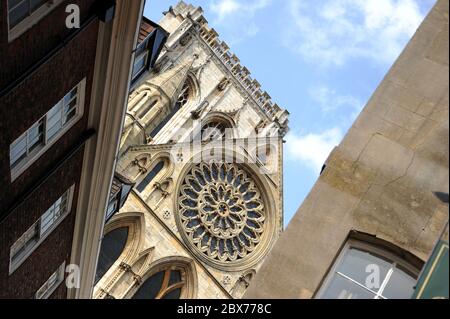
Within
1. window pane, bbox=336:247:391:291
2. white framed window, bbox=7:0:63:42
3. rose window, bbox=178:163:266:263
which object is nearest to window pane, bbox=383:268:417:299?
window pane, bbox=336:247:391:291

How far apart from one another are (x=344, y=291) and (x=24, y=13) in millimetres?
6805

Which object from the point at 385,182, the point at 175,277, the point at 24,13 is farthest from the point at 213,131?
the point at 385,182

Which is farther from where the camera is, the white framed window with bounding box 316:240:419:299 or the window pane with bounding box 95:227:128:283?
the window pane with bounding box 95:227:128:283

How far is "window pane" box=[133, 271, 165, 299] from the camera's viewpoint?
2905cm

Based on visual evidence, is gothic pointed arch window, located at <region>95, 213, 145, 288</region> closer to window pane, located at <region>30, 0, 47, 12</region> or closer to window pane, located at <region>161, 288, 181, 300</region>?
window pane, located at <region>161, 288, 181, 300</region>

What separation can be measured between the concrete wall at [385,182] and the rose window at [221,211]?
22.5m

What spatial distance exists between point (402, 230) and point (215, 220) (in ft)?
80.0

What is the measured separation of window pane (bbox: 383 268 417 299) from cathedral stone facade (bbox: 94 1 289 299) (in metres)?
20.1

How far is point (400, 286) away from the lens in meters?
8.31

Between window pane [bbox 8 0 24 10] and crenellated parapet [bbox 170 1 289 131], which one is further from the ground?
crenellated parapet [bbox 170 1 289 131]

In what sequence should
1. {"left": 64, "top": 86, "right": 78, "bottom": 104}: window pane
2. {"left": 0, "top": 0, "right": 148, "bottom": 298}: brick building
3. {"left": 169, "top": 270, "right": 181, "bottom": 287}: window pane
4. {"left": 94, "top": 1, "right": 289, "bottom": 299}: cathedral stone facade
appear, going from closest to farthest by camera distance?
{"left": 0, "top": 0, "right": 148, "bottom": 298}: brick building < {"left": 64, "top": 86, "right": 78, "bottom": 104}: window pane < {"left": 94, "top": 1, "right": 289, "bottom": 299}: cathedral stone facade < {"left": 169, "top": 270, "right": 181, "bottom": 287}: window pane

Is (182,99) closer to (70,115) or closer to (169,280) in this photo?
(169,280)

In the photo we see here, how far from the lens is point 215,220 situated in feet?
107
